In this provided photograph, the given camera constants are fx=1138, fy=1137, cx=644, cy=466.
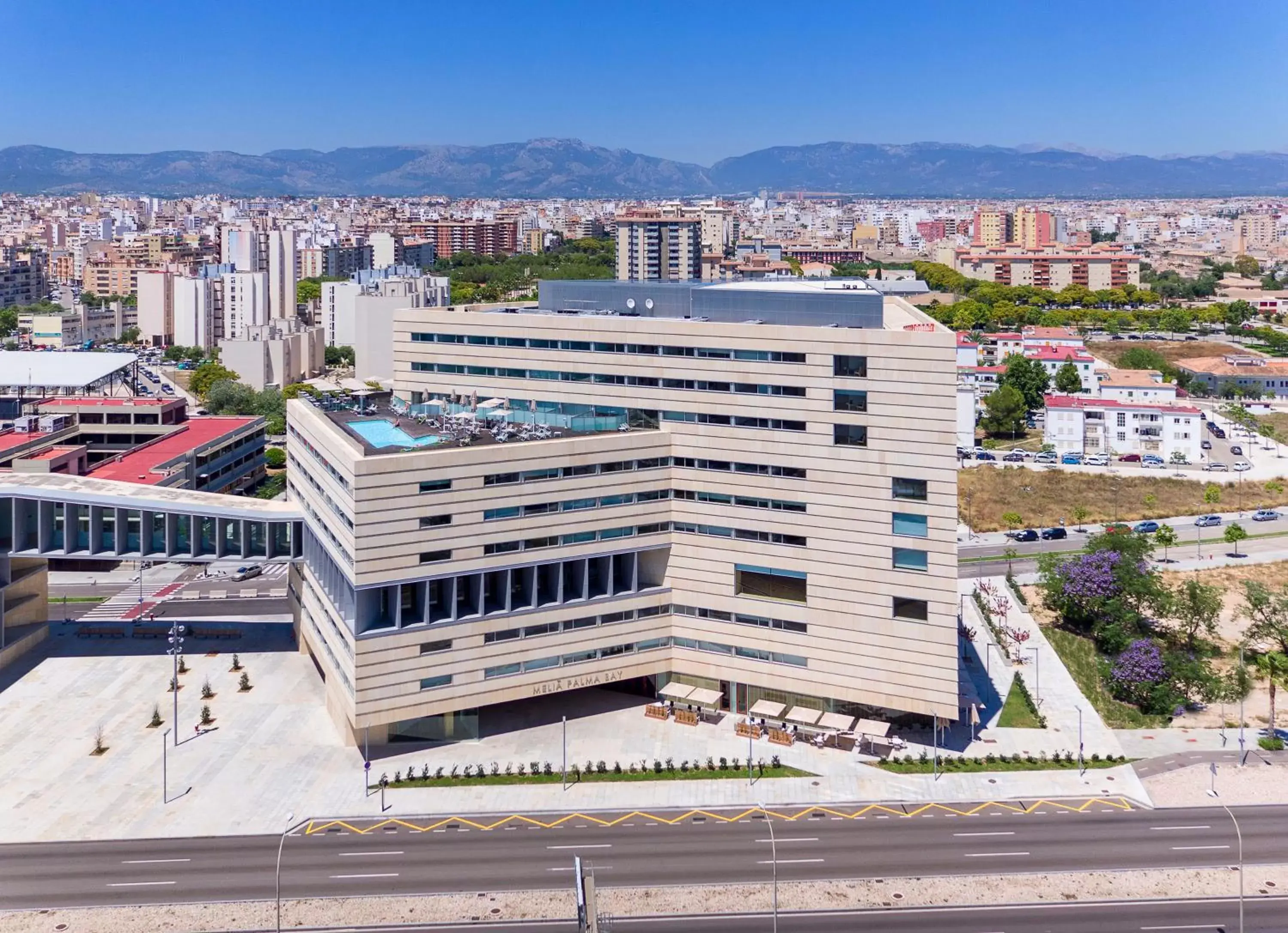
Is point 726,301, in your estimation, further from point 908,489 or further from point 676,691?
point 676,691

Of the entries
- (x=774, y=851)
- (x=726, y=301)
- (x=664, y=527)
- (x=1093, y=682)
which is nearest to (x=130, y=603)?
(x=664, y=527)

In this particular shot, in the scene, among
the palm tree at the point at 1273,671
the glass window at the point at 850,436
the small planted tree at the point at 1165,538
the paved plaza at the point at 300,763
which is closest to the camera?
the paved plaza at the point at 300,763

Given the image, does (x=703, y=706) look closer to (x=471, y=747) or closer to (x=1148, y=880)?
(x=471, y=747)

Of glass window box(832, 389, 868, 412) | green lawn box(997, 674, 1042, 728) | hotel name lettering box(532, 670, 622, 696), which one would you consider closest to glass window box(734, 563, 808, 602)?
hotel name lettering box(532, 670, 622, 696)

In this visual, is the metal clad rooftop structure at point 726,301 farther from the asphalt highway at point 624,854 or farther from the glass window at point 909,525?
the asphalt highway at point 624,854

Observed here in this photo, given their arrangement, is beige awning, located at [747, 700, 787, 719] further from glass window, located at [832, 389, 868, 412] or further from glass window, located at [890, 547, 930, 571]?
glass window, located at [832, 389, 868, 412]

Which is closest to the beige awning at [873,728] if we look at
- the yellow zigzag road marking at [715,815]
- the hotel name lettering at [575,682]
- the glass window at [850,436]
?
the yellow zigzag road marking at [715,815]
